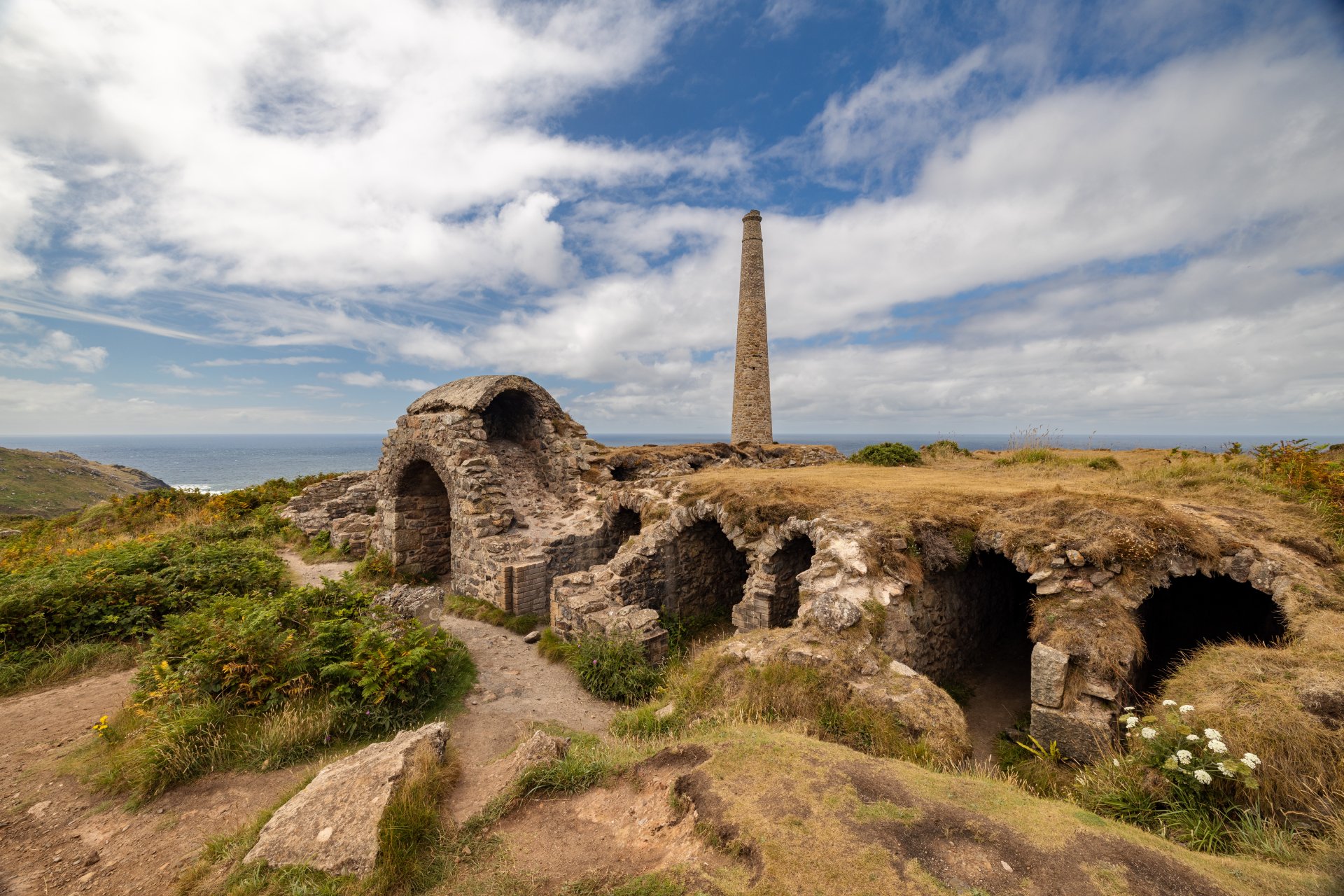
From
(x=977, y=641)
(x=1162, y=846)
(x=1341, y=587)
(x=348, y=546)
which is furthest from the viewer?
(x=348, y=546)

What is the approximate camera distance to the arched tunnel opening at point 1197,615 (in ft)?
29.7

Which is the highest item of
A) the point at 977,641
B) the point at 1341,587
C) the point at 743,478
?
the point at 743,478

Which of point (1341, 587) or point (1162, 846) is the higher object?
point (1341, 587)

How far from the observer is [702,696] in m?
7.17

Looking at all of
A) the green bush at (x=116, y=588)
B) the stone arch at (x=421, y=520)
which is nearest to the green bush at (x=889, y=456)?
the stone arch at (x=421, y=520)

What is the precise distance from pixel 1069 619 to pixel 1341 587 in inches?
127

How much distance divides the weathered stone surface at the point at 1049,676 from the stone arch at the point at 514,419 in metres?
14.0

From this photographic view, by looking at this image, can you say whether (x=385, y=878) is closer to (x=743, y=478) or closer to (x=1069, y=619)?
(x=1069, y=619)

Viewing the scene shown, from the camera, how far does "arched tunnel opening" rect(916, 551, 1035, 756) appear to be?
9.06 metres

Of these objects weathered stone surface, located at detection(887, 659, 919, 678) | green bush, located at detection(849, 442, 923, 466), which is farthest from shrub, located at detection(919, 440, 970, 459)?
weathered stone surface, located at detection(887, 659, 919, 678)

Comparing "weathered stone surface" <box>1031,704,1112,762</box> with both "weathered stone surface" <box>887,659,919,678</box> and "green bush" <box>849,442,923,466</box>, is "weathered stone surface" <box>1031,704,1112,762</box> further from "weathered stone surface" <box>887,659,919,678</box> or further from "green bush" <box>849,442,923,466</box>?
"green bush" <box>849,442,923,466</box>

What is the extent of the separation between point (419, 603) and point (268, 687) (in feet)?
11.6

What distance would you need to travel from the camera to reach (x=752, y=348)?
89.6 ft

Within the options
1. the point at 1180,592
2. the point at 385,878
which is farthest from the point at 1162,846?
the point at 1180,592
